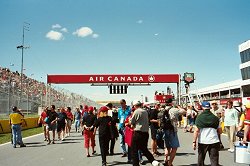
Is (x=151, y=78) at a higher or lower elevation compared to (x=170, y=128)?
higher

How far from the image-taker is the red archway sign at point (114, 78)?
3512cm

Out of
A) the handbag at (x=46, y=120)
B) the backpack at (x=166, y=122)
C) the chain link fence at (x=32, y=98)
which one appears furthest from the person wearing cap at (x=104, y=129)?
the chain link fence at (x=32, y=98)

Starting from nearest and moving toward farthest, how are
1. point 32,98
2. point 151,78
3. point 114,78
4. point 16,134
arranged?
point 16,134 < point 32,98 < point 151,78 < point 114,78

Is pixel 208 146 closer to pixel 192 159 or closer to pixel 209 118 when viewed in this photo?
pixel 209 118

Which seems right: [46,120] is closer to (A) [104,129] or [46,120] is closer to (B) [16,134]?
(B) [16,134]

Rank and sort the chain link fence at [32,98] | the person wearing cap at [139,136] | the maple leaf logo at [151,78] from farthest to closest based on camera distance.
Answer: the maple leaf logo at [151,78], the chain link fence at [32,98], the person wearing cap at [139,136]

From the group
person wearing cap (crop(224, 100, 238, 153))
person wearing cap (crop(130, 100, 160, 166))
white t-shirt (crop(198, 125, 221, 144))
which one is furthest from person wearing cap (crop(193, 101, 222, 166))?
person wearing cap (crop(224, 100, 238, 153))

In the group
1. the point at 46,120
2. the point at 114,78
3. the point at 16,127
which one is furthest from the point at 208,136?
the point at 114,78

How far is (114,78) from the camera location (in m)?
36.3

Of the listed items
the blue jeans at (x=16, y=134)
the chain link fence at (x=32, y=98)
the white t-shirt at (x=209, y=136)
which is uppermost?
the chain link fence at (x=32, y=98)

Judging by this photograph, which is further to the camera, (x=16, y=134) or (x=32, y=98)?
(x=32, y=98)

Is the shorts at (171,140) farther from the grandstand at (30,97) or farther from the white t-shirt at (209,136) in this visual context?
the grandstand at (30,97)

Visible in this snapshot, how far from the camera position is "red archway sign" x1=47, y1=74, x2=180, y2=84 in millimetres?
35125

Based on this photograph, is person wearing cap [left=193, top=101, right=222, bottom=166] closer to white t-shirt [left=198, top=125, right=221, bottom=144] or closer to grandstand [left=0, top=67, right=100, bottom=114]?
white t-shirt [left=198, top=125, right=221, bottom=144]
